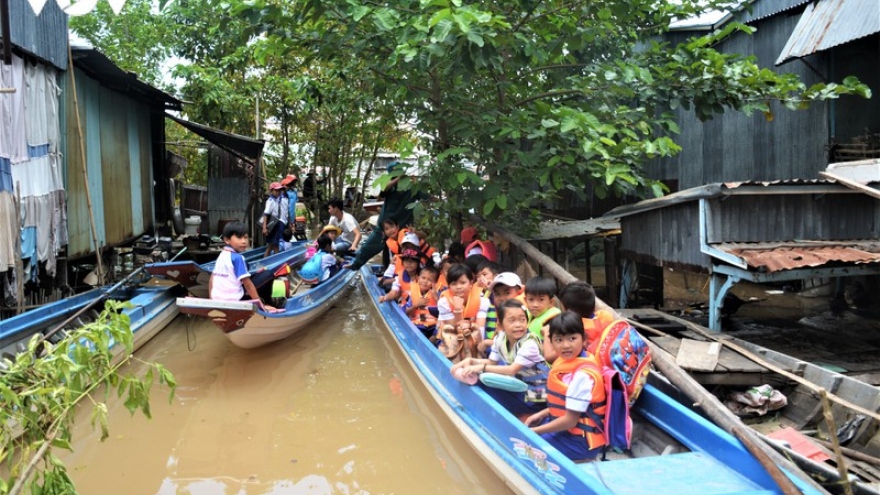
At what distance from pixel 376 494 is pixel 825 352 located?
4316 mm

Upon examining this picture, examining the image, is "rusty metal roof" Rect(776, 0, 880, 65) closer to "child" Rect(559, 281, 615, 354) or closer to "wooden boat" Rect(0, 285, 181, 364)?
"child" Rect(559, 281, 615, 354)

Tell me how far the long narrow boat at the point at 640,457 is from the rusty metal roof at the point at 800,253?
205cm

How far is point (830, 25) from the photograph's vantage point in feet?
24.2

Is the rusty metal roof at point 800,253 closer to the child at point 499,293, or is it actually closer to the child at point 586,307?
the child at point 586,307

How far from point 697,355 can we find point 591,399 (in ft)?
5.75

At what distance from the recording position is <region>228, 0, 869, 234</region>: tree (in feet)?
17.6

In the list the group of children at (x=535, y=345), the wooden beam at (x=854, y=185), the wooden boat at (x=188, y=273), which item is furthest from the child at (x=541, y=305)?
the wooden boat at (x=188, y=273)

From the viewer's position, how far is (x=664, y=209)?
669cm

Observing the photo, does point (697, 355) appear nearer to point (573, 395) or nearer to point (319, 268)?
point (573, 395)

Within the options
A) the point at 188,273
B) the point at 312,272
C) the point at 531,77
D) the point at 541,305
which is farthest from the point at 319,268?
the point at 541,305

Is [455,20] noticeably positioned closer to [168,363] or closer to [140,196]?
[168,363]

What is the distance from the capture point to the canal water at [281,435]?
4.41 m

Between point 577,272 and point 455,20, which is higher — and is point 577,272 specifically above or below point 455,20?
below

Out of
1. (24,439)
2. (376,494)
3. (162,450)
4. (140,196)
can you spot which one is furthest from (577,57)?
(140,196)
